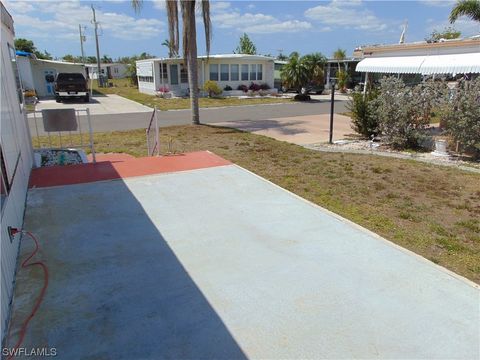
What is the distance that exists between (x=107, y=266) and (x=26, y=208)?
2.21m

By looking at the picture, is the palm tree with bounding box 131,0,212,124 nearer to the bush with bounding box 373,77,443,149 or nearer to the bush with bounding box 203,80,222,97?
the bush with bounding box 373,77,443,149

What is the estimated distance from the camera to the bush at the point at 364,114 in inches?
466

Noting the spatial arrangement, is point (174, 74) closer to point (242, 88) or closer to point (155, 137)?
point (242, 88)

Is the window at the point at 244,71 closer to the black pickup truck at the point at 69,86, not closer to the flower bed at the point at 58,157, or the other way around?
the black pickup truck at the point at 69,86

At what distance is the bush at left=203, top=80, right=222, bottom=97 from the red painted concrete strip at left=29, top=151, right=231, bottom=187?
20.6 meters

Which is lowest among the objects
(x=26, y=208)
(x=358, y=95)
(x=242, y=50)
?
(x=26, y=208)

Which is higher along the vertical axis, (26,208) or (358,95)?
(358,95)

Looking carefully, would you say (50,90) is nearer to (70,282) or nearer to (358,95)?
(358,95)

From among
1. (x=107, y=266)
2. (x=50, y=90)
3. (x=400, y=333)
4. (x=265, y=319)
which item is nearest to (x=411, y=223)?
(x=400, y=333)

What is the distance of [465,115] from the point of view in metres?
9.08

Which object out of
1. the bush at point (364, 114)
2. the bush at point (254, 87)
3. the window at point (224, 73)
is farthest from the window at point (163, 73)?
the bush at point (364, 114)

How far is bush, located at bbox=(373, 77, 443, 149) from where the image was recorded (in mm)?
10164

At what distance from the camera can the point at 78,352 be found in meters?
2.54

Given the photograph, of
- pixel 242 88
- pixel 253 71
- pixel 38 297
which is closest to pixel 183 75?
pixel 242 88
